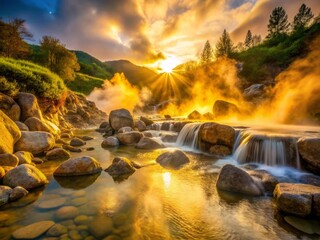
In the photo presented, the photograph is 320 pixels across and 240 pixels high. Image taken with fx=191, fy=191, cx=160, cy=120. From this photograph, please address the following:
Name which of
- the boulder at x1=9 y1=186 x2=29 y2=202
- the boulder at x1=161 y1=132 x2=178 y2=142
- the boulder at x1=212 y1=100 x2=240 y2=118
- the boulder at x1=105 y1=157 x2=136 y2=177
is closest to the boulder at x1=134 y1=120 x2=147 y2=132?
the boulder at x1=161 y1=132 x2=178 y2=142

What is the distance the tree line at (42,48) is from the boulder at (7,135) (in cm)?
2321

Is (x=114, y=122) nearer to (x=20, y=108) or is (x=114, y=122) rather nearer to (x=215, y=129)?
(x=20, y=108)

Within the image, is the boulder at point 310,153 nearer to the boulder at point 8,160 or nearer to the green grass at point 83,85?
the boulder at point 8,160

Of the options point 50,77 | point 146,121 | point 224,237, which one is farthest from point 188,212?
point 50,77

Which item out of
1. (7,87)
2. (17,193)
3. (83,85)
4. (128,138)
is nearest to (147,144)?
(128,138)

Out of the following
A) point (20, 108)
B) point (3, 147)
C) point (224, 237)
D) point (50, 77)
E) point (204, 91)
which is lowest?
point (224, 237)

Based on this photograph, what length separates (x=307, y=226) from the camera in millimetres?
3891

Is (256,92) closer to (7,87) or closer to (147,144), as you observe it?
(147,144)

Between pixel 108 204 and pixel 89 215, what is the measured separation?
626 millimetres

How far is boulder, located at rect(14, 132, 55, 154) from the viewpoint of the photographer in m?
7.84

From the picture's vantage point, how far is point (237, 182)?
18.2 ft

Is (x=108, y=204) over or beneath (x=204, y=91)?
beneath

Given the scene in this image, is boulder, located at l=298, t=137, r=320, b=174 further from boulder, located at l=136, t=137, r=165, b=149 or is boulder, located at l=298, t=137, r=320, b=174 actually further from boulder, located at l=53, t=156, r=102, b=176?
boulder, located at l=53, t=156, r=102, b=176

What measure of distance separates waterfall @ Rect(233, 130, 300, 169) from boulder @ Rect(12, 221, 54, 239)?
7757mm
